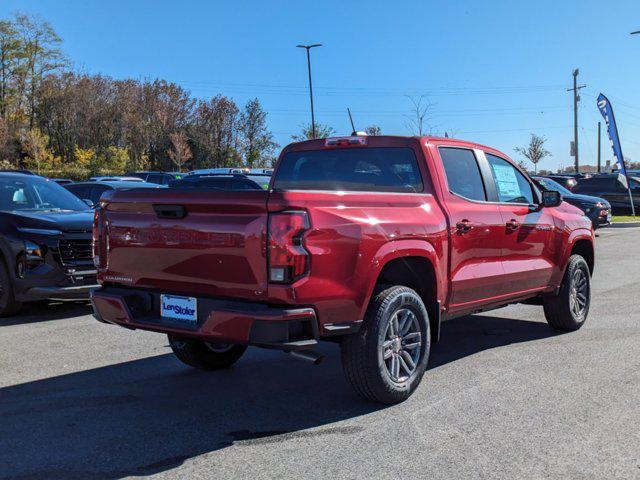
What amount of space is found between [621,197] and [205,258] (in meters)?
24.8

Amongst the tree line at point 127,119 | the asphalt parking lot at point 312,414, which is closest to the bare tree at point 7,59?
the tree line at point 127,119

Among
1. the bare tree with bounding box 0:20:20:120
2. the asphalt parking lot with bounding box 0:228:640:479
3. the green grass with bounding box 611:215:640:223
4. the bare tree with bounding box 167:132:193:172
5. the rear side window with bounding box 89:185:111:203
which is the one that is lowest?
the asphalt parking lot with bounding box 0:228:640:479

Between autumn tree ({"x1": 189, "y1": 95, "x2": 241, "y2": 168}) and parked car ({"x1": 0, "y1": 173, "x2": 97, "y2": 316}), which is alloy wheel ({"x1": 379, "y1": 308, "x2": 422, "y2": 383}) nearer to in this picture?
parked car ({"x1": 0, "y1": 173, "x2": 97, "y2": 316})

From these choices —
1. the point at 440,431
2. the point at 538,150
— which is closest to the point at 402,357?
the point at 440,431

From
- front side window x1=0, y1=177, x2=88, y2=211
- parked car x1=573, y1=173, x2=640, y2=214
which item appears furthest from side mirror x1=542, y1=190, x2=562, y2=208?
parked car x1=573, y1=173, x2=640, y2=214

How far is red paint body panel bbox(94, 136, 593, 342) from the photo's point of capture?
3.90 meters

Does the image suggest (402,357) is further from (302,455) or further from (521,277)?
(521,277)

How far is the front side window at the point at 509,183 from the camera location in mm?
6027

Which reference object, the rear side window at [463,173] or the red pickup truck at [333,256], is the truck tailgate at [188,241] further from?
the rear side window at [463,173]

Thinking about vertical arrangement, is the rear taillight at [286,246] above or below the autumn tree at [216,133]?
below

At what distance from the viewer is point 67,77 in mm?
53688

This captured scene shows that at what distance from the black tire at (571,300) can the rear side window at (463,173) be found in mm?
1761

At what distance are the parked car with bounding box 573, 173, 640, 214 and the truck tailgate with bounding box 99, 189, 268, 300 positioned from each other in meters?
23.4

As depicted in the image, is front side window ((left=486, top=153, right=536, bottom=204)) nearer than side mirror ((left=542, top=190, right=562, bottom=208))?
Yes
